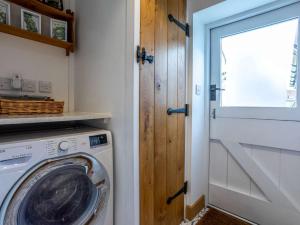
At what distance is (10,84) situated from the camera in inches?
48.4

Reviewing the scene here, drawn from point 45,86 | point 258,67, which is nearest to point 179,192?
point 258,67

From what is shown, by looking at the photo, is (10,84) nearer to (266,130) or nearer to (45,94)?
(45,94)

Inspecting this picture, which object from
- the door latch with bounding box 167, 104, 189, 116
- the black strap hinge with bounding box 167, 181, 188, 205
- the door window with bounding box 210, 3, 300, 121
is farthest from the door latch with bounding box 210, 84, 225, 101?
the black strap hinge with bounding box 167, 181, 188, 205

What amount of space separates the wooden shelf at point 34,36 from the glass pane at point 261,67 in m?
1.40

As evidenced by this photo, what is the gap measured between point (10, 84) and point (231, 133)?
179cm

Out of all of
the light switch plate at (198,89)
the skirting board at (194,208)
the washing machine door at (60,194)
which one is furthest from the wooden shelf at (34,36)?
the skirting board at (194,208)

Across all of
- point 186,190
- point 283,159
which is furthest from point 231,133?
point 186,190

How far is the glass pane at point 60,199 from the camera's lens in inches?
32.6

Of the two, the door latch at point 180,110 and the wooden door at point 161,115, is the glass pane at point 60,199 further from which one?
the door latch at point 180,110

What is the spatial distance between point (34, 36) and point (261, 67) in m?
1.77

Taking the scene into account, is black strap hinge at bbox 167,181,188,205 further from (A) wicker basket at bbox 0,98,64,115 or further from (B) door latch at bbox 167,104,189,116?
(A) wicker basket at bbox 0,98,64,115

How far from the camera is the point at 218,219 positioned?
64.6 inches

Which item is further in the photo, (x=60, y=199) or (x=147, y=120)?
(x=147, y=120)

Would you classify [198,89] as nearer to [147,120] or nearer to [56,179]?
[147,120]
